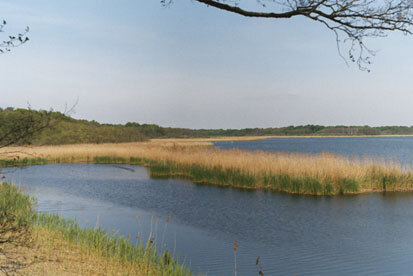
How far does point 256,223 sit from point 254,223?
53mm

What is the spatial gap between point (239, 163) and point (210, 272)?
10.7 metres

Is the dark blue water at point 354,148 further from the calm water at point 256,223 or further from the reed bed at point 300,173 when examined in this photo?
the calm water at point 256,223

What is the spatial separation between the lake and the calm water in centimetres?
2

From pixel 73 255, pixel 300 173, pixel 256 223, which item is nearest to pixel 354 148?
pixel 300 173

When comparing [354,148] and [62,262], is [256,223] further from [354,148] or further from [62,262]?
[354,148]

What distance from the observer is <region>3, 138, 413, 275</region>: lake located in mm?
6258

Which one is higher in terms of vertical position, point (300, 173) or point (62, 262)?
point (300, 173)

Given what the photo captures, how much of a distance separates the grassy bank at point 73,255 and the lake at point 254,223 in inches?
41.9

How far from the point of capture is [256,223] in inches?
358

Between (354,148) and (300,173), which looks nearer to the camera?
(300,173)

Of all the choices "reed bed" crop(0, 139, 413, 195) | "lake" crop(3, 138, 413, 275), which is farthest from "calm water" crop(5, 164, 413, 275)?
"reed bed" crop(0, 139, 413, 195)

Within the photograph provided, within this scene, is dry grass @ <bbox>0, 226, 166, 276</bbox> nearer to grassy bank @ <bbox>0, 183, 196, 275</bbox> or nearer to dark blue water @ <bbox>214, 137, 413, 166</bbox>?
grassy bank @ <bbox>0, 183, 196, 275</bbox>

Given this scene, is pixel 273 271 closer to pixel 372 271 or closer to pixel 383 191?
pixel 372 271

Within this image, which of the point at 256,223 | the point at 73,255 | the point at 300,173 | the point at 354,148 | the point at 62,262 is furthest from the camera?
the point at 354,148
